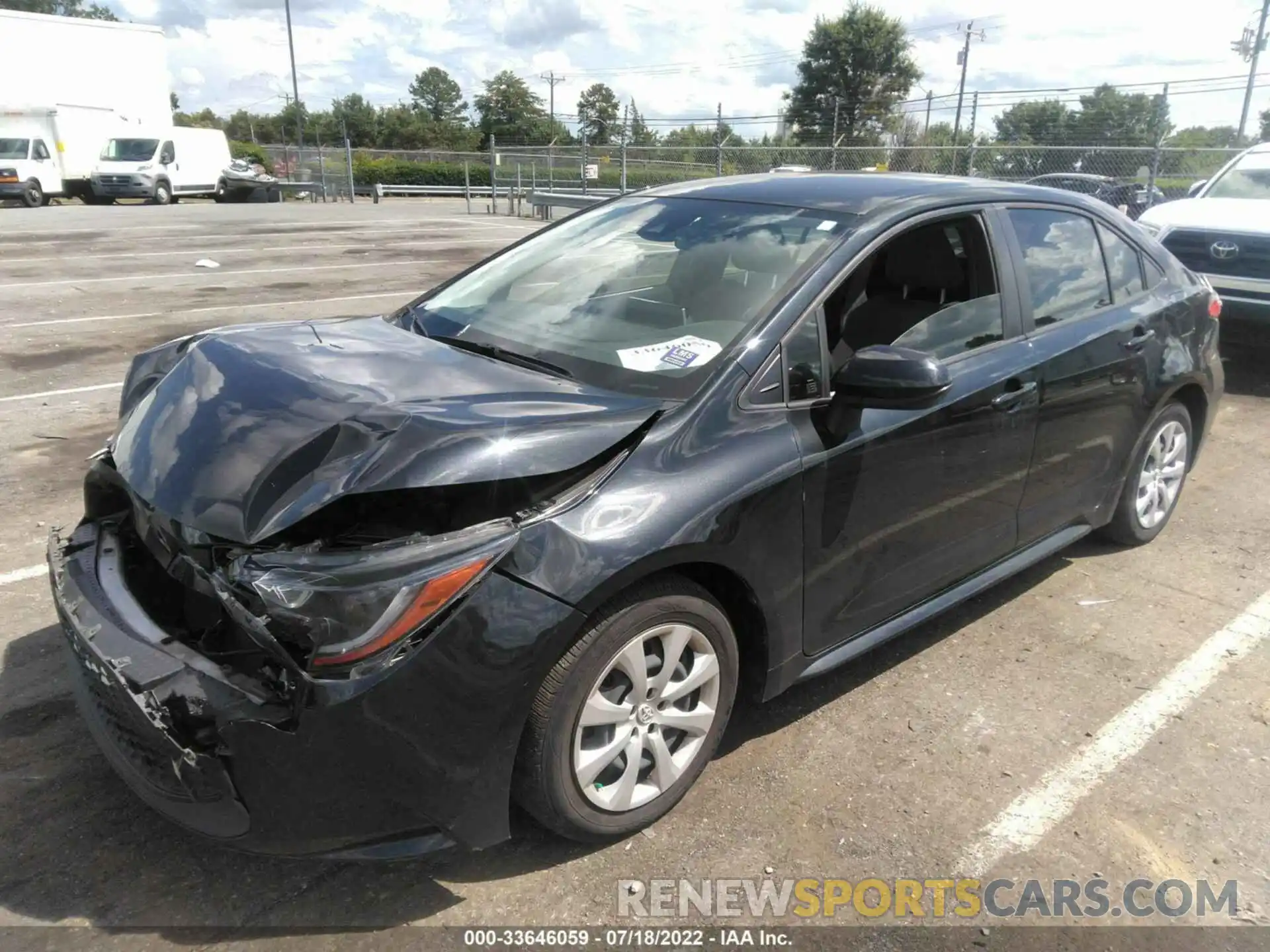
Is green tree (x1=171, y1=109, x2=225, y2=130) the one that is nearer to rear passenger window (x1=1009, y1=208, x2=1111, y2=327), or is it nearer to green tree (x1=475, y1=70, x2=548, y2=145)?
green tree (x1=475, y1=70, x2=548, y2=145)

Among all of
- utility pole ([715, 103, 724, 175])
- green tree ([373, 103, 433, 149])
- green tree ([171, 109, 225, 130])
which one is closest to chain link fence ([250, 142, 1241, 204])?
utility pole ([715, 103, 724, 175])

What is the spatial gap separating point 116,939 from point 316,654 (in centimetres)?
90

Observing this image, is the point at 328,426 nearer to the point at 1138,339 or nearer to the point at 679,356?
the point at 679,356

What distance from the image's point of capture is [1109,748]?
311cm

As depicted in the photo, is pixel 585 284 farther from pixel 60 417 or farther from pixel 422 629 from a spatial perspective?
pixel 60 417

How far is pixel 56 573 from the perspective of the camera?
271 centimetres

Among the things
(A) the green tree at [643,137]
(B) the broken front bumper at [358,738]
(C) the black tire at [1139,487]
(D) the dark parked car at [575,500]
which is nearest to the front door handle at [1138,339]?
(D) the dark parked car at [575,500]

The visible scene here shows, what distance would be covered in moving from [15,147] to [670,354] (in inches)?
1212

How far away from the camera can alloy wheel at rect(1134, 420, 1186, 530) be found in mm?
4383

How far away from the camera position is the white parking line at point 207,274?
11.5m

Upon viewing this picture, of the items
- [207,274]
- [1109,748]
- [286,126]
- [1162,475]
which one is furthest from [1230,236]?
[286,126]

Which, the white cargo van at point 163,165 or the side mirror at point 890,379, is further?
the white cargo van at point 163,165

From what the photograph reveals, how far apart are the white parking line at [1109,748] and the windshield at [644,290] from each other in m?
1.56

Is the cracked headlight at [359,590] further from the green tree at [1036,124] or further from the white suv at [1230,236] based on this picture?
the green tree at [1036,124]
